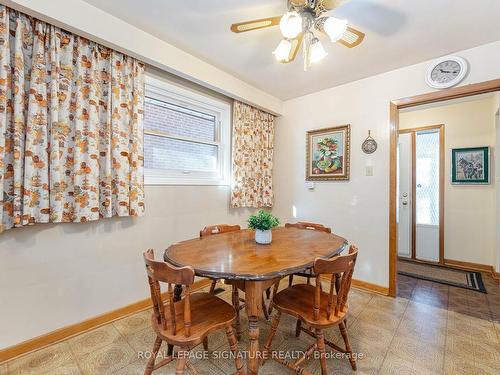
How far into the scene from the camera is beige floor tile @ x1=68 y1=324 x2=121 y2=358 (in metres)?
1.71

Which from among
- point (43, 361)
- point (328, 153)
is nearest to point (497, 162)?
point (328, 153)

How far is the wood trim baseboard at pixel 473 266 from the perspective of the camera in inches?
124

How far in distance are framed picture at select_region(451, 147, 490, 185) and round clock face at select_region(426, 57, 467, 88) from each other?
1754 mm

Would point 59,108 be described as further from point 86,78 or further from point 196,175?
point 196,175

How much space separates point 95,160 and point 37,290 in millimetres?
992

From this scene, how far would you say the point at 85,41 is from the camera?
1.86 meters

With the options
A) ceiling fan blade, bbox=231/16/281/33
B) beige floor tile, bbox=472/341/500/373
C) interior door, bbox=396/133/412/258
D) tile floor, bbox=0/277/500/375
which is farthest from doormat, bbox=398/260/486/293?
ceiling fan blade, bbox=231/16/281/33

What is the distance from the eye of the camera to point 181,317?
135cm

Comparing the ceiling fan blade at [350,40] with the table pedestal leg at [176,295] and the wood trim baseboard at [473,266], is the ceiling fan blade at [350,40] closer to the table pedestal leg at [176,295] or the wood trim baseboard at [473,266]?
the table pedestal leg at [176,295]

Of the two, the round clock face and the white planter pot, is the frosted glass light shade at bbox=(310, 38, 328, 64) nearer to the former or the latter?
the white planter pot

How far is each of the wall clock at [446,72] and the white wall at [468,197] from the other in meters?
1.07

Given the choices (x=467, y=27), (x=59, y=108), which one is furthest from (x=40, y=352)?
(x=467, y=27)

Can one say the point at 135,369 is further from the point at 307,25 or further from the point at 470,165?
the point at 470,165

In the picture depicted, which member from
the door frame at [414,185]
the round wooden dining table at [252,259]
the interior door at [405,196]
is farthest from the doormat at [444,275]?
the round wooden dining table at [252,259]
